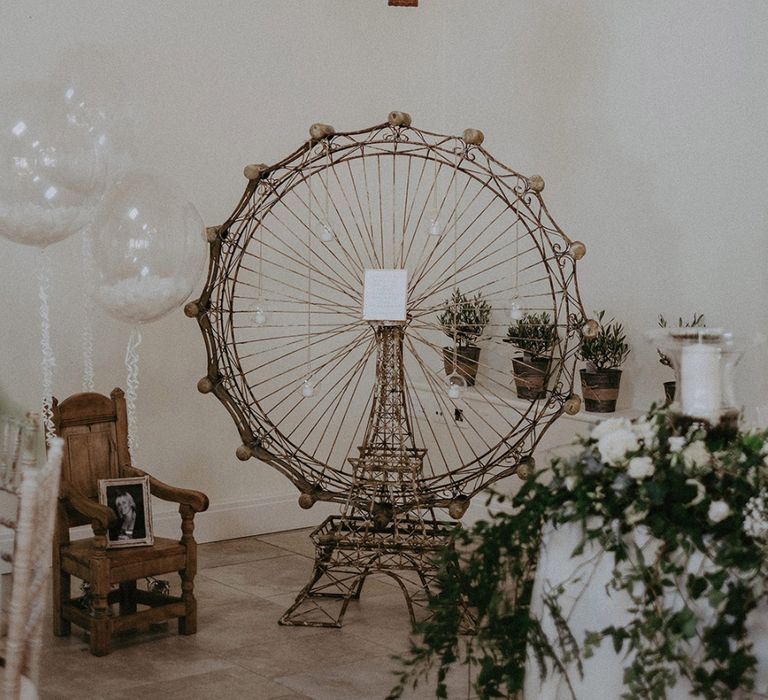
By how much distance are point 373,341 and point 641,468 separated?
86.5 inches

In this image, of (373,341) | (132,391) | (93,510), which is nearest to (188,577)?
(93,510)

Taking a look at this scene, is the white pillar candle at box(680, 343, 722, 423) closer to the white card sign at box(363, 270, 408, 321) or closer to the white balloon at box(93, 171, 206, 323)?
the white card sign at box(363, 270, 408, 321)

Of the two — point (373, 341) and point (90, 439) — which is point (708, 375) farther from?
point (90, 439)

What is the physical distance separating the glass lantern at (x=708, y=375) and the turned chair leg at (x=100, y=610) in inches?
78.0

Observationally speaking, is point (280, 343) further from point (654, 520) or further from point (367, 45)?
point (654, 520)

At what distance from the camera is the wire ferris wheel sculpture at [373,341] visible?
3641 mm

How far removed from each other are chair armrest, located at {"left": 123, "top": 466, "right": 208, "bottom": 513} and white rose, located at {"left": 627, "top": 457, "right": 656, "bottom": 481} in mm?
1945

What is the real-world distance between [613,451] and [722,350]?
289 millimetres

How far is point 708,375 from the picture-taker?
1999 mm

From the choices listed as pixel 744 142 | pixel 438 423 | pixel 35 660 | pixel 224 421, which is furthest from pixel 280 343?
pixel 35 660

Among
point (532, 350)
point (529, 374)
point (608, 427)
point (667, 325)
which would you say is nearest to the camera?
point (608, 427)

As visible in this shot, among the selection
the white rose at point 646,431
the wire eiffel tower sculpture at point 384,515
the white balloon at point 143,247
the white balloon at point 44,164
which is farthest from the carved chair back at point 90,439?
the white rose at point 646,431

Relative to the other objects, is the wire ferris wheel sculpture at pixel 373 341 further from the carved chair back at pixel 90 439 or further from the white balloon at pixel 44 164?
the white balloon at pixel 44 164

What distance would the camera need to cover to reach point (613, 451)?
1932mm
